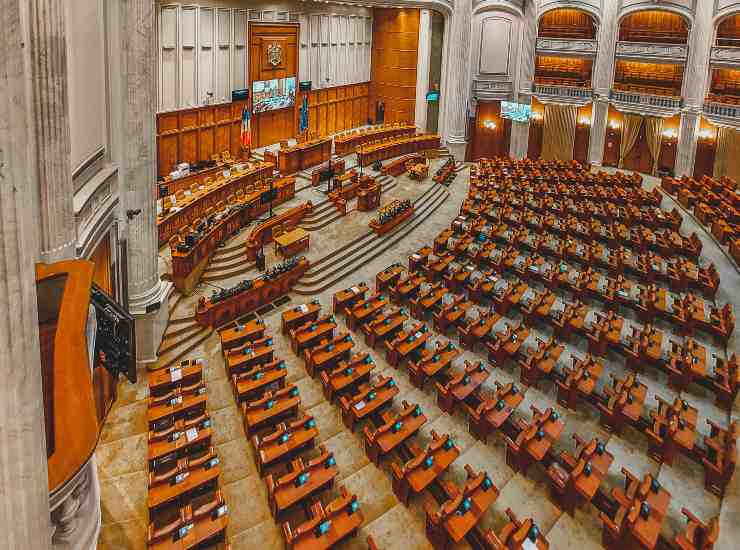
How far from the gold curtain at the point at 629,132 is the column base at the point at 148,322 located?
20394 millimetres

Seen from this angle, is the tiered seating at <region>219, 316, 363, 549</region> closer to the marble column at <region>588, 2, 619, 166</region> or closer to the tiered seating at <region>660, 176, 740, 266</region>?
the tiered seating at <region>660, 176, 740, 266</region>

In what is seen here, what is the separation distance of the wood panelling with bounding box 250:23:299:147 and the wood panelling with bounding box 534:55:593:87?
11.7 meters

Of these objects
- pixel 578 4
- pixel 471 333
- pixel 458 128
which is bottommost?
pixel 471 333

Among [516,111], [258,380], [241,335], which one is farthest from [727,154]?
[258,380]

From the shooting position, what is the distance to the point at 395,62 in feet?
80.6

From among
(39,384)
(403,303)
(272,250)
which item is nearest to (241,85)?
(272,250)

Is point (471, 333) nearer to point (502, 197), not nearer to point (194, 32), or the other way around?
point (502, 197)

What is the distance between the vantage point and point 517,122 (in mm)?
26344

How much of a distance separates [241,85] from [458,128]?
9.76 meters

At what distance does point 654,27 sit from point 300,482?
23259mm

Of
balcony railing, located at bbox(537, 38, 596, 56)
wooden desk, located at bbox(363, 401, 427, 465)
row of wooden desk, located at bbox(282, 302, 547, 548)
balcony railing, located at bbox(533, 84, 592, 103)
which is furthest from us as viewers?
balcony railing, located at bbox(533, 84, 592, 103)

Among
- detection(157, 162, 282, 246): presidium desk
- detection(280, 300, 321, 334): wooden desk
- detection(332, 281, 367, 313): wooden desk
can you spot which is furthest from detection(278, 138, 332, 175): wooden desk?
detection(280, 300, 321, 334): wooden desk

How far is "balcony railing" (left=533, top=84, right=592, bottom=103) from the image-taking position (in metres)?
24.5

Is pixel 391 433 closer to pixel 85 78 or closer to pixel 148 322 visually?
pixel 148 322
